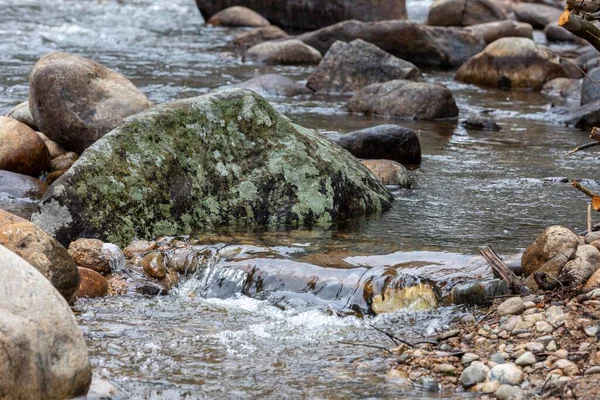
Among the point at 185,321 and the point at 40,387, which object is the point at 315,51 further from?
the point at 40,387

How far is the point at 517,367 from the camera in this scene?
4.40 m

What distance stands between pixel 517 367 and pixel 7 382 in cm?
226

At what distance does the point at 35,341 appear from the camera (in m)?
3.90

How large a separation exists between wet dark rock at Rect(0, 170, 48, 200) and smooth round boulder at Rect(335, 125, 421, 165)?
304 cm

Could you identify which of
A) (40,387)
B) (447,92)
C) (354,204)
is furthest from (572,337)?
(447,92)

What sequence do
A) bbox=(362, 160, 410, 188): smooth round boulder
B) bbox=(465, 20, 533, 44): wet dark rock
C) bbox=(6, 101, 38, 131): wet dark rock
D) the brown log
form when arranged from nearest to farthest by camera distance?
1. the brown log
2. bbox=(362, 160, 410, 188): smooth round boulder
3. bbox=(6, 101, 38, 131): wet dark rock
4. bbox=(465, 20, 533, 44): wet dark rock

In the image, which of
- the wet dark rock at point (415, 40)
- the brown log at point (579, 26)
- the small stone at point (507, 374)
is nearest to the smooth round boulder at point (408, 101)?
the wet dark rock at point (415, 40)

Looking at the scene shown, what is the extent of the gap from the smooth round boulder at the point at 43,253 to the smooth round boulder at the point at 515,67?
1150 centimetres

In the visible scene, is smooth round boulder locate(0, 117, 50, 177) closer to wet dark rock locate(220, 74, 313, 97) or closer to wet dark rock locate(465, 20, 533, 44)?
wet dark rock locate(220, 74, 313, 97)

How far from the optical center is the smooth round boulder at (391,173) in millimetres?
8617

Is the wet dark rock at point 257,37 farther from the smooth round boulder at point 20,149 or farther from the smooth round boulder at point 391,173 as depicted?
the smooth round boulder at point 391,173

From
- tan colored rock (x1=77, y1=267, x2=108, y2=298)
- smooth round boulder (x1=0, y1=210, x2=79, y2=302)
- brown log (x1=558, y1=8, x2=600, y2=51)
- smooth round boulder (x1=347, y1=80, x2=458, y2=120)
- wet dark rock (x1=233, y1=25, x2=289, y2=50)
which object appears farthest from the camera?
wet dark rock (x1=233, y1=25, x2=289, y2=50)

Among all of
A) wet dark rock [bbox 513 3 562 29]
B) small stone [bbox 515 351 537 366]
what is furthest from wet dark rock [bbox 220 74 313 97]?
wet dark rock [bbox 513 3 562 29]

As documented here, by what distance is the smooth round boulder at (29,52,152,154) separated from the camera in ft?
29.5
